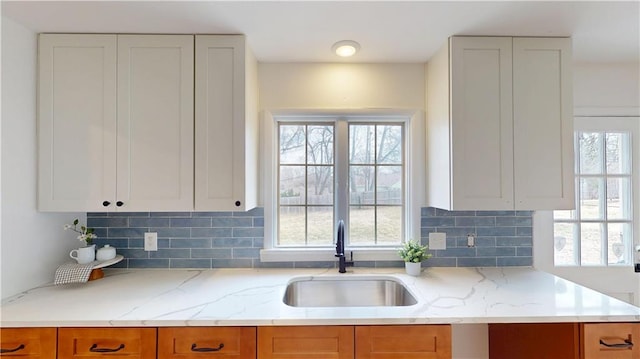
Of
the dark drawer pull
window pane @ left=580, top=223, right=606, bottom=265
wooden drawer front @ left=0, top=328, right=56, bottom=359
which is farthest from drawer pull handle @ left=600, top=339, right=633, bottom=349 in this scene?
the dark drawer pull

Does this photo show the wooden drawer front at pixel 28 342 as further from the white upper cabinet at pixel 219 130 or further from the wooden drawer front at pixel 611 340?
the wooden drawer front at pixel 611 340

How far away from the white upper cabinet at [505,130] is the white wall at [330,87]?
42 centimetres

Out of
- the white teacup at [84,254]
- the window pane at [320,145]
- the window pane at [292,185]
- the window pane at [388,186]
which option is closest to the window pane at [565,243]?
the window pane at [388,186]

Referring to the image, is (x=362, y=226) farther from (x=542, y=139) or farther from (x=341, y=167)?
(x=542, y=139)

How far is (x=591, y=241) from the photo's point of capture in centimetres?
207

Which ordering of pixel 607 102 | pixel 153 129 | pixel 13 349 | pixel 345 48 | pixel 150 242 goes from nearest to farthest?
1. pixel 13 349
2. pixel 153 129
3. pixel 345 48
4. pixel 150 242
5. pixel 607 102

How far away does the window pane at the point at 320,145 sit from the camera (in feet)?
6.93

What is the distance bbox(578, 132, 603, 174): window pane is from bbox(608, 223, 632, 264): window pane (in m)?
0.39

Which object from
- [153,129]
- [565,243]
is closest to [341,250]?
[153,129]

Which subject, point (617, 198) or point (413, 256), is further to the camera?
point (617, 198)

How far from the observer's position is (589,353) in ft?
4.16

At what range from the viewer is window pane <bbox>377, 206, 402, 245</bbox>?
210 centimetres

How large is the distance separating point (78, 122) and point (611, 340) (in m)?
A: 2.67

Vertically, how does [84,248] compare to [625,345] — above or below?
above
